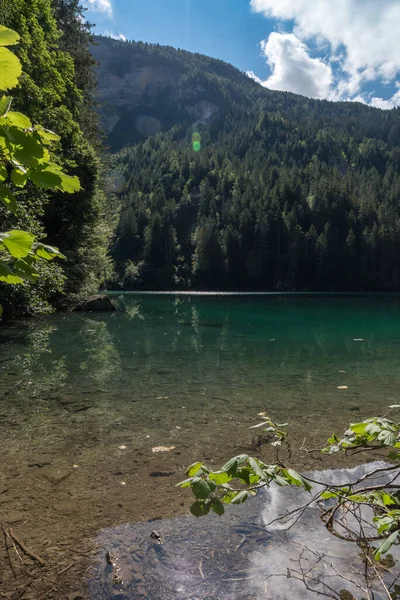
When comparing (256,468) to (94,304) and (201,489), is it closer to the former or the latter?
(201,489)

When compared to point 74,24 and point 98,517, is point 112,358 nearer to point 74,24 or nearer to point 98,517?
point 98,517

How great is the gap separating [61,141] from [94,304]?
13864mm

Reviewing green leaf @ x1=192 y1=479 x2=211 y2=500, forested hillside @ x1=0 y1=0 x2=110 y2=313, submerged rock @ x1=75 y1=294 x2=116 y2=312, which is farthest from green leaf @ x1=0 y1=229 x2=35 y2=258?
submerged rock @ x1=75 y1=294 x2=116 y2=312

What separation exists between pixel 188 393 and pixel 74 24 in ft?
130

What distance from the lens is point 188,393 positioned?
9.09 metres

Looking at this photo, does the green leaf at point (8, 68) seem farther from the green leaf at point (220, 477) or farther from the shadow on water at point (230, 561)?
the shadow on water at point (230, 561)

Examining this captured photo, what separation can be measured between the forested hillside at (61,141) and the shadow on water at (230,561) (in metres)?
10.6

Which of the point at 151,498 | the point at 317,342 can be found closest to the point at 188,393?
the point at 151,498

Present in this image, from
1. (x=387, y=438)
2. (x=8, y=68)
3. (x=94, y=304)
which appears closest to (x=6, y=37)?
(x=8, y=68)

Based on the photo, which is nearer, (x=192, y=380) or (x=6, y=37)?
(x=6, y=37)

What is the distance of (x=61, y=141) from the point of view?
24922 millimetres

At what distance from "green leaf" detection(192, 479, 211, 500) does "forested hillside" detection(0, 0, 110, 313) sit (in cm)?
1159

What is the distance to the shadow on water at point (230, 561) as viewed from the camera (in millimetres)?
2924

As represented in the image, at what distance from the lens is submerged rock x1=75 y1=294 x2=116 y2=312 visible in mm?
33125
